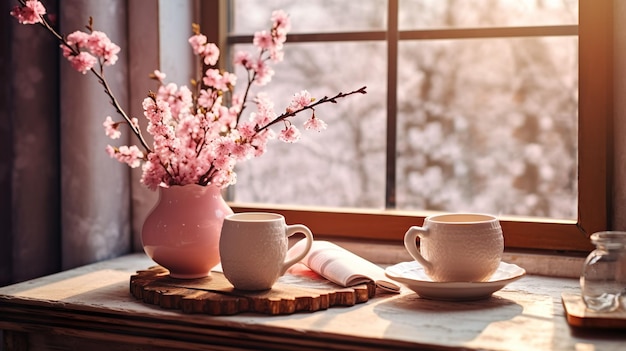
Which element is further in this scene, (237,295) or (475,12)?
(475,12)

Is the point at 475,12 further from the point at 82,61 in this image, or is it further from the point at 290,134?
the point at 82,61

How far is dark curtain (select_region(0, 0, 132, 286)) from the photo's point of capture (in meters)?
1.61

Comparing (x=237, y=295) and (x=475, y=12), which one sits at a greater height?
(x=475, y=12)

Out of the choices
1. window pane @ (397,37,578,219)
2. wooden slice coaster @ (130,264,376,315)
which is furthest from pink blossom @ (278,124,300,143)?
window pane @ (397,37,578,219)

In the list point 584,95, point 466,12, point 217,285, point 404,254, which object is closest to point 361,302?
point 217,285

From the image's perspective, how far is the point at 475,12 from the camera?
10.8 feet

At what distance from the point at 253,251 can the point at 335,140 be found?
2085 mm

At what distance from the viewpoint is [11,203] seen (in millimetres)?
1613

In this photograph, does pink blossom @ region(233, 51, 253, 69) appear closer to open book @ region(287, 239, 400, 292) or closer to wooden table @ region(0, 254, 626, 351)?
open book @ region(287, 239, 400, 292)

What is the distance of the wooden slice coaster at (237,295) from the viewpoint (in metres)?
1.21

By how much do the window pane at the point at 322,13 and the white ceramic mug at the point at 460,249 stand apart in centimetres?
131

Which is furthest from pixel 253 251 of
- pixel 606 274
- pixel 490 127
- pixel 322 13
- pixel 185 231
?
pixel 490 127

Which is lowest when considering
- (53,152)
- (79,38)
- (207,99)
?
(53,152)

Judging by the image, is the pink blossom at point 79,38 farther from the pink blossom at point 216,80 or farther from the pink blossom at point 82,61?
the pink blossom at point 216,80
